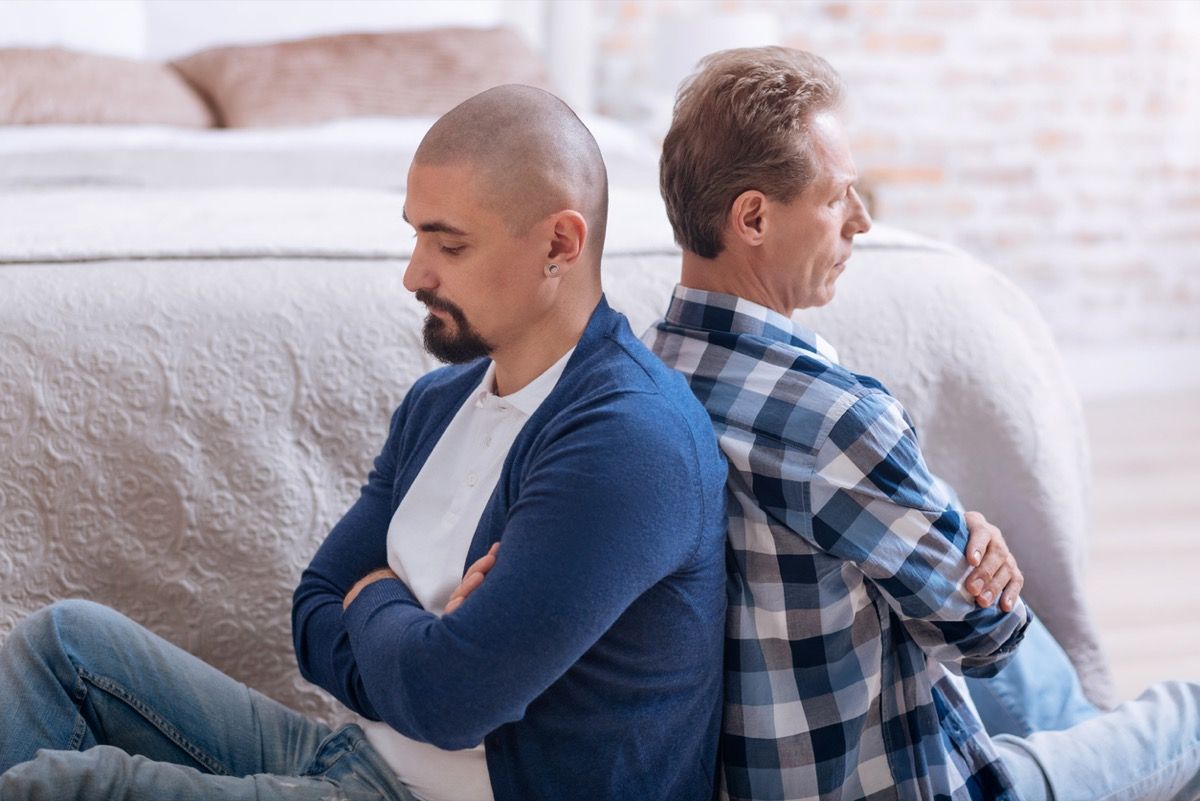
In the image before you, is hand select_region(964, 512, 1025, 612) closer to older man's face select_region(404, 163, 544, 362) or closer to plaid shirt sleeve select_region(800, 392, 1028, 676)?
plaid shirt sleeve select_region(800, 392, 1028, 676)

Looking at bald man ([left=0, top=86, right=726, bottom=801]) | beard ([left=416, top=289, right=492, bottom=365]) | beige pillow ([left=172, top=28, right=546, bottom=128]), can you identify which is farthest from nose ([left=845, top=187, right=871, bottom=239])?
beige pillow ([left=172, top=28, right=546, bottom=128])

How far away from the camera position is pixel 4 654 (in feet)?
4.04

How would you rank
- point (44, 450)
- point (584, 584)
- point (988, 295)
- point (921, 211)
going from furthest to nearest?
1. point (921, 211)
2. point (988, 295)
3. point (44, 450)
4. point (584, 584)

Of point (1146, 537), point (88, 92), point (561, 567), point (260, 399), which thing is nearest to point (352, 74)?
point (88, 92)

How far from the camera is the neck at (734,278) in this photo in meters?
1.26

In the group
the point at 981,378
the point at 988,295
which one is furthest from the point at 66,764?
the point at 988,295

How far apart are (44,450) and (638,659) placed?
85 cm

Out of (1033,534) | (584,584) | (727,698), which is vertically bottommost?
(1033,534)

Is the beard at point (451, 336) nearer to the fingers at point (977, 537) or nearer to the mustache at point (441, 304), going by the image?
the mustache at point (441, 304)

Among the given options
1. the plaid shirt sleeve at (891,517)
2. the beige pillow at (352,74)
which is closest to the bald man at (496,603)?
the plaid shirt sleeve at (891,517)

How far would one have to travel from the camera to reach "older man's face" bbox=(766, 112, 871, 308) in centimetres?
122

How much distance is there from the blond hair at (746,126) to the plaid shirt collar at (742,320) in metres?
0.06

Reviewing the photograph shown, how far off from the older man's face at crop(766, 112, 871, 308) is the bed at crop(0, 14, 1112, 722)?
49 centimetres

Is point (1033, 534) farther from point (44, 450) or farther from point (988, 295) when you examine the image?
point (44, 450)
